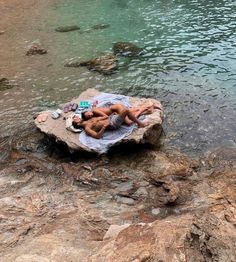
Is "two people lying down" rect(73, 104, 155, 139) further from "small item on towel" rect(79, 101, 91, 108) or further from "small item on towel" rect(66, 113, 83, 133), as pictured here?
"small item on towel" rect(79, 101, 91, 108)

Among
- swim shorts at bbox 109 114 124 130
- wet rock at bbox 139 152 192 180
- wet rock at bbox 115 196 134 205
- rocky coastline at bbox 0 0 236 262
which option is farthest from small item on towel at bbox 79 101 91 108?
wet rock at bbox 115 196 134 205

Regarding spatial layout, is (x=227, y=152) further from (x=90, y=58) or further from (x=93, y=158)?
(x=90, y=58)

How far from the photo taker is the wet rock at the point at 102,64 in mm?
18820

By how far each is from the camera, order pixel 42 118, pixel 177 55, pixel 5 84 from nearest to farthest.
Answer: pixel 42 118, pixel 5 84, pixel 177 55

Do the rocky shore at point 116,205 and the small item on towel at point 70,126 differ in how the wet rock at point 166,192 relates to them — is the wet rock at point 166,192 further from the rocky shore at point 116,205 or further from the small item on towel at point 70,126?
the small item on towel at point 70,126

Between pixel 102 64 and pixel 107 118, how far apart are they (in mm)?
6765

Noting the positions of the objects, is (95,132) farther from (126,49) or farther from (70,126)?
(126,49)

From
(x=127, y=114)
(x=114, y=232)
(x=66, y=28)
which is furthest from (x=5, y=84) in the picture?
(x=114, y=232)

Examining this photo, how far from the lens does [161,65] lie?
18.8 metres

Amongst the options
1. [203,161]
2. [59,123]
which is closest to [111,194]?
[203,161]

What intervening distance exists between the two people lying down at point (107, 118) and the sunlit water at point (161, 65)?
4.37ft

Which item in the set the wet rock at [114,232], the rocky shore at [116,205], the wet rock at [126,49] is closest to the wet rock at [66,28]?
the wet rock at [126,49]

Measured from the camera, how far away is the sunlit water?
568 inches

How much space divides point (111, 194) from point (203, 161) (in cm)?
326
